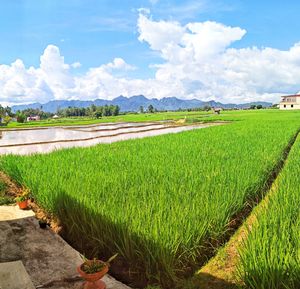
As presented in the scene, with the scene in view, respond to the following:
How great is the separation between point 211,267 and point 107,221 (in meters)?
1.20

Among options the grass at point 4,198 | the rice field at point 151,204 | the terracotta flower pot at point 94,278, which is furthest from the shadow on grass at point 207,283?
the grass at point 4,198

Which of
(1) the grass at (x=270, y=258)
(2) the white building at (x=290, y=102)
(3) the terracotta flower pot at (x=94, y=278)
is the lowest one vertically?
(3) the terracotta flower pot at (x=94, y=278)

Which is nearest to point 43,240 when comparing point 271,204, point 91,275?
point 91,275

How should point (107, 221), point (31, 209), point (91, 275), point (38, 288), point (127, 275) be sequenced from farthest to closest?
point (31, 209)
point (107, 221)
point (127, 275)
point (38, 288)
point (91, 275)

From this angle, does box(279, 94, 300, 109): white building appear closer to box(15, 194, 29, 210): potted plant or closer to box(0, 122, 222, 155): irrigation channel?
box(0, 122, 222, 155): irrigation channel

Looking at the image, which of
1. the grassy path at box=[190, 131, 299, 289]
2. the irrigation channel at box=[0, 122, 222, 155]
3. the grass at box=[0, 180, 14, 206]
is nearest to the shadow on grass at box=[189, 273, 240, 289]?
the grassy path at box=[190, 131, 299, 289]

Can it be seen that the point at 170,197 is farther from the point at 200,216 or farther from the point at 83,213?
the point at 83,213

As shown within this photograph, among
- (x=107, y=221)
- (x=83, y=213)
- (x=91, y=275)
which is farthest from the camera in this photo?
(x=83, y=213)

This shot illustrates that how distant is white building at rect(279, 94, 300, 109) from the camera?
68062 mm

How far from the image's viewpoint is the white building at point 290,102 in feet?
223

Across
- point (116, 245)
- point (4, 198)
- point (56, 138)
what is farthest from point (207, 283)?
point (56, 138)

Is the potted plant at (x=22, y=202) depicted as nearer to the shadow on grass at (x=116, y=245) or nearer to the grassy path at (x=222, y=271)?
the shadow on grass at (x=116, y=245)

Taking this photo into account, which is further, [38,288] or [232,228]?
[232,228]

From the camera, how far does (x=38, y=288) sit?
2.84 m
